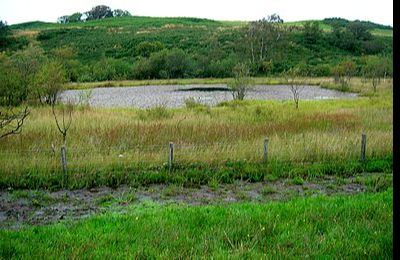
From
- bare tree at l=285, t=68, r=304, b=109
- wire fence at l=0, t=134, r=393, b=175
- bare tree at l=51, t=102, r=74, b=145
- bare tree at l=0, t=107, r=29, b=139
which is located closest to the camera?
bare tree at l=0, t=107, r=29, b=139

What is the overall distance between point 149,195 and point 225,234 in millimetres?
5618

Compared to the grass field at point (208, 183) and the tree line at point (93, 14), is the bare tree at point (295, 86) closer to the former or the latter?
the grass field at point (208, 183)

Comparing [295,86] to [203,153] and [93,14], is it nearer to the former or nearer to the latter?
[203,153]

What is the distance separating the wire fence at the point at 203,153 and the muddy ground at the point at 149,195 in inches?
54.6

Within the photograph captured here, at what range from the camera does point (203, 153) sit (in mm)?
15891

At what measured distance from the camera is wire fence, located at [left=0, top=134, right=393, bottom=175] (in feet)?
49.2

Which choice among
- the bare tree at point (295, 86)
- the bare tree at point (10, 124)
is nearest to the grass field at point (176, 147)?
the bare tree at point (10, 124)

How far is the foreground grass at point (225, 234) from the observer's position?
717 centimetres

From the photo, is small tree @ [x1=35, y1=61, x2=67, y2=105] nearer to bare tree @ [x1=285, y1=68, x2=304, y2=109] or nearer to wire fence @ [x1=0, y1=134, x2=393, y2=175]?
wire fence @ [x1=0, y1=134, x2=393, y2=175]

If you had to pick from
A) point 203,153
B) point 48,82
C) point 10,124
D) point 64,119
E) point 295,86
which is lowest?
point 203,153

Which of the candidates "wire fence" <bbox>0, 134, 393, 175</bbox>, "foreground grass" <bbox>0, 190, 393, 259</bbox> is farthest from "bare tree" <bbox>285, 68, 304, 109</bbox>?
"foreground grass" <bbox>0, 190, 393, 259</bbox>

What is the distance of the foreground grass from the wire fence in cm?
550

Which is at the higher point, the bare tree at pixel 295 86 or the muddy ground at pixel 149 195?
the bare tree at pixel 295 86

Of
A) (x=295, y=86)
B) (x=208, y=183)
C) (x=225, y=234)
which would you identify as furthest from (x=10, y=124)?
(x=295, y=86)
